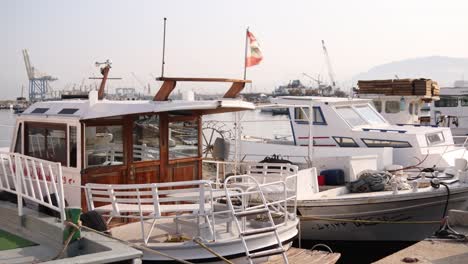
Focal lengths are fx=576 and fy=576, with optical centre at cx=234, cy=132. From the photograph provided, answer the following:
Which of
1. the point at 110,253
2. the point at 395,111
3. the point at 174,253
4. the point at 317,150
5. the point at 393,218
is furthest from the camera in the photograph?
the point at 395,111

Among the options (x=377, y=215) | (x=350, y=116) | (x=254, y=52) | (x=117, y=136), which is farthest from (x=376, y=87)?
(x=117, y=136)

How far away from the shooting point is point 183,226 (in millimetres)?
8688

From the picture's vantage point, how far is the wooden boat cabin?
8.62 metres

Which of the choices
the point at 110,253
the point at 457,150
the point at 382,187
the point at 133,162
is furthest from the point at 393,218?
the point at 110,253

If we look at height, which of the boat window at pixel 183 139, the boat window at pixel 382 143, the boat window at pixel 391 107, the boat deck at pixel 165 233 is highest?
the boat window at pixel 391 107

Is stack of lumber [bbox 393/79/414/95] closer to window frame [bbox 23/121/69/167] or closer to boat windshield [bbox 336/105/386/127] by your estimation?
boat windshield [bbox 336/105/386/127]

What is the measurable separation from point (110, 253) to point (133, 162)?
10.2ft

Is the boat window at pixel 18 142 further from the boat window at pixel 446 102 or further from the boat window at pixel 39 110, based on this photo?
the boat window at pixel 446 102

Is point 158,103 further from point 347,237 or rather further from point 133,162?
point 347,237

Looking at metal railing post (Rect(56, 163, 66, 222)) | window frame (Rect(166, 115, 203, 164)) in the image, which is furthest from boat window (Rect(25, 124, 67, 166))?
metal railing post (Rect(56, 163, 66, 222))

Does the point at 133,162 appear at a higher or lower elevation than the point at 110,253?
higher

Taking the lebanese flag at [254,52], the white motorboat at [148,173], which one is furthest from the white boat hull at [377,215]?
the lebanese flag at [254,52]

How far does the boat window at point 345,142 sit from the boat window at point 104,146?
308 inches

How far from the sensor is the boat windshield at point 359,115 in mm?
15828
